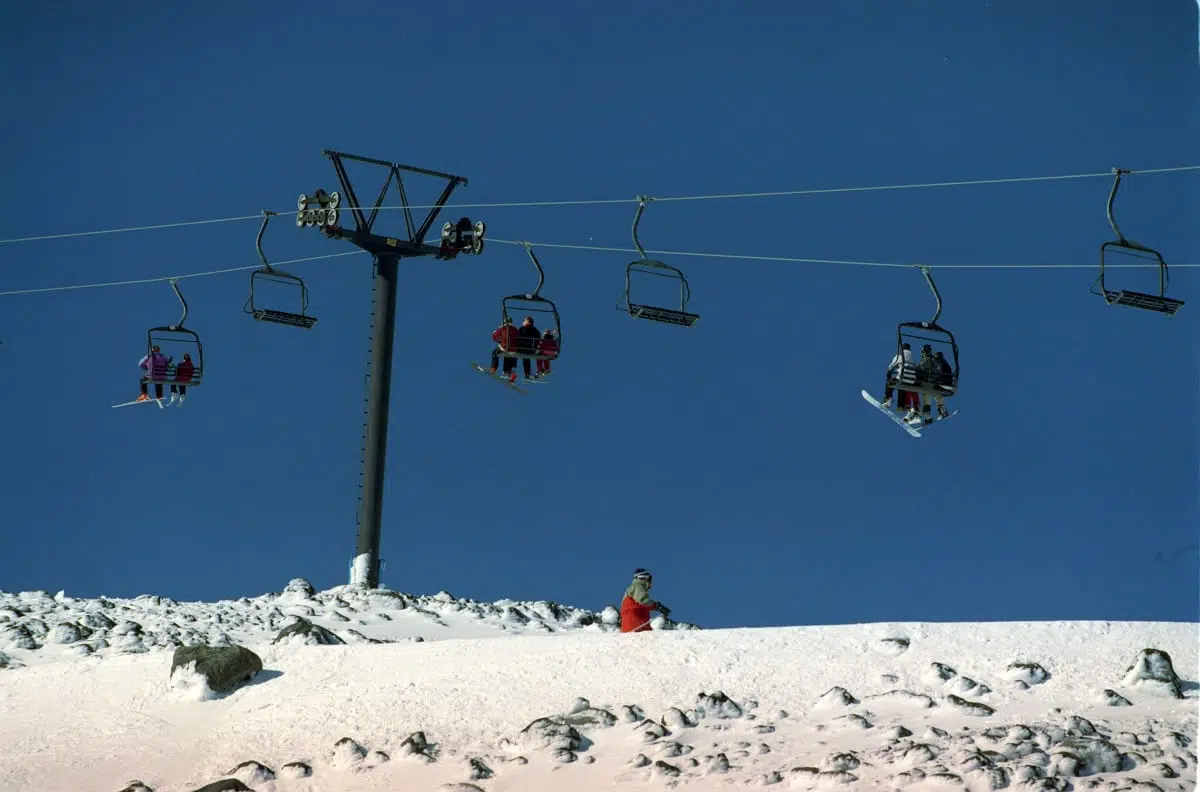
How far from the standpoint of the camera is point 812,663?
18609 millimetres

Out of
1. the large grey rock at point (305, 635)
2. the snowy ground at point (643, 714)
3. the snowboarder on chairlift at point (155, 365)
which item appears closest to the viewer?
the snowy ground at point (643, 714)

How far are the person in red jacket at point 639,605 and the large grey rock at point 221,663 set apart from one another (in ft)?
16.4

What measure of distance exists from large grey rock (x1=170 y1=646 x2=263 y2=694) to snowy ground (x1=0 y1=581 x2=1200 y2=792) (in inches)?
6.1

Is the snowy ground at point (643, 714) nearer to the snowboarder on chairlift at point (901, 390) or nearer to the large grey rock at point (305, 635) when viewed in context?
the large grey rock at point (305, 635)

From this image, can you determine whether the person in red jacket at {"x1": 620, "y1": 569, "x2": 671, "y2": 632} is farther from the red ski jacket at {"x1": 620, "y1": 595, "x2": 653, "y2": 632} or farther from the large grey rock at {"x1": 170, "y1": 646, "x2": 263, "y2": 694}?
the large grey rock at {"x1": 170, "y1": 646, "x2": 263, "y2": 694}

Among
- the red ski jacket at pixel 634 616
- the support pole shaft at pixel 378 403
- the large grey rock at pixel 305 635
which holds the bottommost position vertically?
the large grey rock at pixel 305 635

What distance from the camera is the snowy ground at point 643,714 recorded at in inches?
603

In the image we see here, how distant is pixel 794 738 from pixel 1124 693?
13.1 ft

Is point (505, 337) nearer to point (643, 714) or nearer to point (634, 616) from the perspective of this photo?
point (634, 616)

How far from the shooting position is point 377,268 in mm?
33375

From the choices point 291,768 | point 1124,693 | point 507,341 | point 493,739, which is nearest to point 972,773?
point 1124,693

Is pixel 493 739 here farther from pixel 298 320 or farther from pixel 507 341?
pixel 298 320

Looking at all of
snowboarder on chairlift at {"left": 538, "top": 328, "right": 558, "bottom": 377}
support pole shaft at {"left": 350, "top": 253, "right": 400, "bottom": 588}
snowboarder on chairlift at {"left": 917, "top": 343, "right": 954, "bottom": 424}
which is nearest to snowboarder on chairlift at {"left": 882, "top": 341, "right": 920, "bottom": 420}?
snowboarder on chairlift at {"left": 917, "top": 343, "right": 954, "bottom": 424}

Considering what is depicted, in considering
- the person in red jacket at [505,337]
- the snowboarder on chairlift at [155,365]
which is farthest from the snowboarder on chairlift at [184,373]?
the person in red jacket at [505,337]
